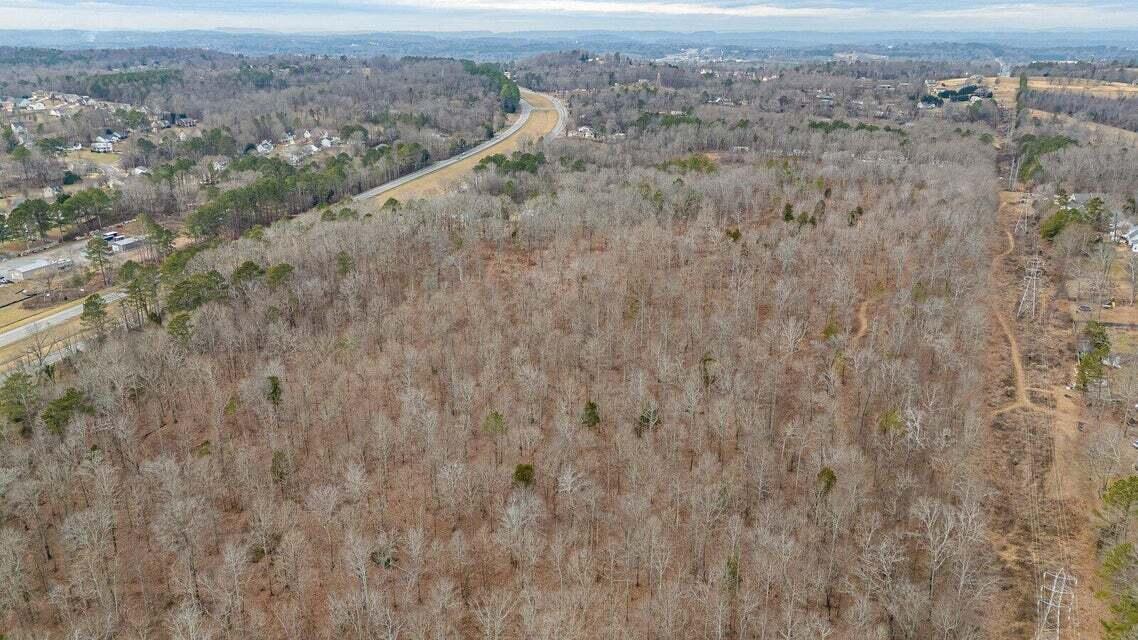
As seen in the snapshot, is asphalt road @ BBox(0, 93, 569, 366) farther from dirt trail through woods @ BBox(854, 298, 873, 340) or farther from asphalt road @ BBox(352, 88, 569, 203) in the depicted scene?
dirt trail through woods @ BBox(854, 298, 873, 340)

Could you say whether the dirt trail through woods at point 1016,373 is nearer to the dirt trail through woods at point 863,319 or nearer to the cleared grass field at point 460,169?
the dirt trail through woods at point 863,319

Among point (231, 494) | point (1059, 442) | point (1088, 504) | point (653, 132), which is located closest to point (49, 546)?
point (231, 494)

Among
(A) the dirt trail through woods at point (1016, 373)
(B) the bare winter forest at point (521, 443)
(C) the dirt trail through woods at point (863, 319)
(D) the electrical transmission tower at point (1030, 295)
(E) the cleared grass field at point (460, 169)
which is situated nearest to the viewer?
(B) the bare winter forest at point (521, 443)

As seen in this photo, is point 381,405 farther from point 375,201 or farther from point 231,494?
point 375,201

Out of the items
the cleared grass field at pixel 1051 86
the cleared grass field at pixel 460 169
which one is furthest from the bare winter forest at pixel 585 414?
the cleared grass field at pixel 1051 86

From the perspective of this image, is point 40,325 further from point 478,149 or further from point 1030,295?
point 1030,295

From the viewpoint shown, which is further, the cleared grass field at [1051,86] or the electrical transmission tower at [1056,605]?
the cleared grass field at [1051,86]
